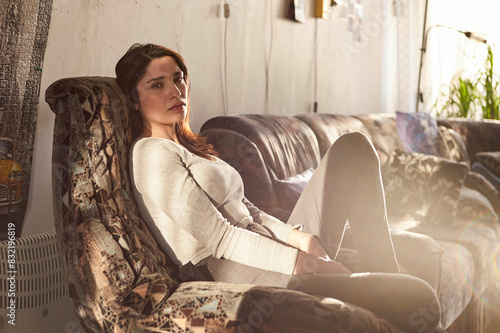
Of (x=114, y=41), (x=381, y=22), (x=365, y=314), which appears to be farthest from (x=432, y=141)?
(x=365, y=314)

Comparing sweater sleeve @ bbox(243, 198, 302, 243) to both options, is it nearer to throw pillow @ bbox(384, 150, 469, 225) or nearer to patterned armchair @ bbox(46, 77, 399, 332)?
patterned armchair @ bbox(46, 77, 399, 332)

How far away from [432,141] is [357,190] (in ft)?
6.19

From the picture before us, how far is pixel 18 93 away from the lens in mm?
1364

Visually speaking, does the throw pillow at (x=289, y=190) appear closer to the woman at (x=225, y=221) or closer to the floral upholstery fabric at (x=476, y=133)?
the woman at (x=225, y=221)

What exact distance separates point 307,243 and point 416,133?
6.54 feet

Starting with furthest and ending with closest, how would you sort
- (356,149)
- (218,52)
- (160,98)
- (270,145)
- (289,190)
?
(218,52), (270,145), (289,190), (356,149), (160,98)

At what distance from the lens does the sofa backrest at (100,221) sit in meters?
1.07

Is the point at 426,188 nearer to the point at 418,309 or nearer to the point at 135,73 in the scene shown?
the point at 418,309

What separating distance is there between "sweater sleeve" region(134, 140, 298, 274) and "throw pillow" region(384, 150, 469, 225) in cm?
120

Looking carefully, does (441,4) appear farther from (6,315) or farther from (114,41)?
(6,315)

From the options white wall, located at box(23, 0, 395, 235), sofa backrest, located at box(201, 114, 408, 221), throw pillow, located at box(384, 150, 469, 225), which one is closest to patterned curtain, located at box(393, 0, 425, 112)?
white wall, located at box(23, 0, 395, 235)

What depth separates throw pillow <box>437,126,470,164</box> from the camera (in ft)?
10.3

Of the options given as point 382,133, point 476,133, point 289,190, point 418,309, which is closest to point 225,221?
point 418,309

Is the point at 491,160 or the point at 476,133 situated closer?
the point at 491,160
